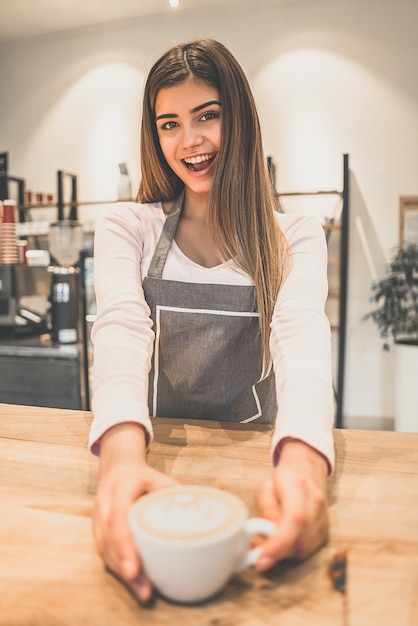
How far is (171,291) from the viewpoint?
4.19ft

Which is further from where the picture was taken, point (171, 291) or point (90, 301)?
point (90, 301)

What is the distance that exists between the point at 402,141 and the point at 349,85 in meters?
0.56

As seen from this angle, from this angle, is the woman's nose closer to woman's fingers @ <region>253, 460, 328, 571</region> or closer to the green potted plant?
woman's fingers @ <region>253, 460, 328, 571</region>

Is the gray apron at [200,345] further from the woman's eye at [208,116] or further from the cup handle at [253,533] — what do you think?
the cup handle at [253,533]

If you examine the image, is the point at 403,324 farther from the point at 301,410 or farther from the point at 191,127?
the point at 301,410

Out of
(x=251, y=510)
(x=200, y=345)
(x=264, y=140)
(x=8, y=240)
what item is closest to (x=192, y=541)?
(x=251, y=510)

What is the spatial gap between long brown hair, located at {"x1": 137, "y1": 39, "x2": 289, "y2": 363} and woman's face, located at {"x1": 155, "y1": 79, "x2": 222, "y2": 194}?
20mm

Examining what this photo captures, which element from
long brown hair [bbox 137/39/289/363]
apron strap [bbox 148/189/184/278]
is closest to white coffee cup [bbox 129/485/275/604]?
long brown hair [bbox 137/39/289/363]

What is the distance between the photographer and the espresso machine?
2.98 metres

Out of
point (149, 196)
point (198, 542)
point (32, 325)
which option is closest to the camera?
point (198, 542)

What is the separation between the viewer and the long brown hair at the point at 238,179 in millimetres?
1174

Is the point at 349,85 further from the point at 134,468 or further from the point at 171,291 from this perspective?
the point at 134,468

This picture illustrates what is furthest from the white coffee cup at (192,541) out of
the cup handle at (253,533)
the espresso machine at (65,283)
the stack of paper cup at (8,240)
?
the stack of paper cup at (8,240)

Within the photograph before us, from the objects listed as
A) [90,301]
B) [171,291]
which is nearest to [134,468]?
[171,291]
